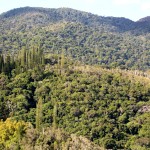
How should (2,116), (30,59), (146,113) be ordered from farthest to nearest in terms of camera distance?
(30,59), (146,113), (2,116)

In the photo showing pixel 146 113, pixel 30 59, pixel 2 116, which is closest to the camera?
pixel 2 116

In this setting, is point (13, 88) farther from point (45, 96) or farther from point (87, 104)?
point (87, 104)

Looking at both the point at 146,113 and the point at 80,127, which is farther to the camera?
the point at 146,113

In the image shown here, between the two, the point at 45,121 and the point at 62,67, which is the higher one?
the point at 62,67

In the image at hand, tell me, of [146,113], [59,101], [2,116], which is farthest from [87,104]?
[2,116]

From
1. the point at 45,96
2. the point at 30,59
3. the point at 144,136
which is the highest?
the point at 30,59

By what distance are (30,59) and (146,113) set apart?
102ft

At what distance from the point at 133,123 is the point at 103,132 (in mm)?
8139

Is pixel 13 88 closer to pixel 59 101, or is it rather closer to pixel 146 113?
pixel 59 101

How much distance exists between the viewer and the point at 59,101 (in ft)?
299

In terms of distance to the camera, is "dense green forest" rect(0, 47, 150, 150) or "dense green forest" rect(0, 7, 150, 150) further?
"dense green forest" rect(0, 47, 150, 150)

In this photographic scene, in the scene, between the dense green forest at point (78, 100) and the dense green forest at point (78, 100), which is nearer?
the dense green forest at point (78, 100)

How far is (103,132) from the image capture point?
271ft

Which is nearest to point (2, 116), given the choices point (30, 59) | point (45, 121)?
point (45, 121)
